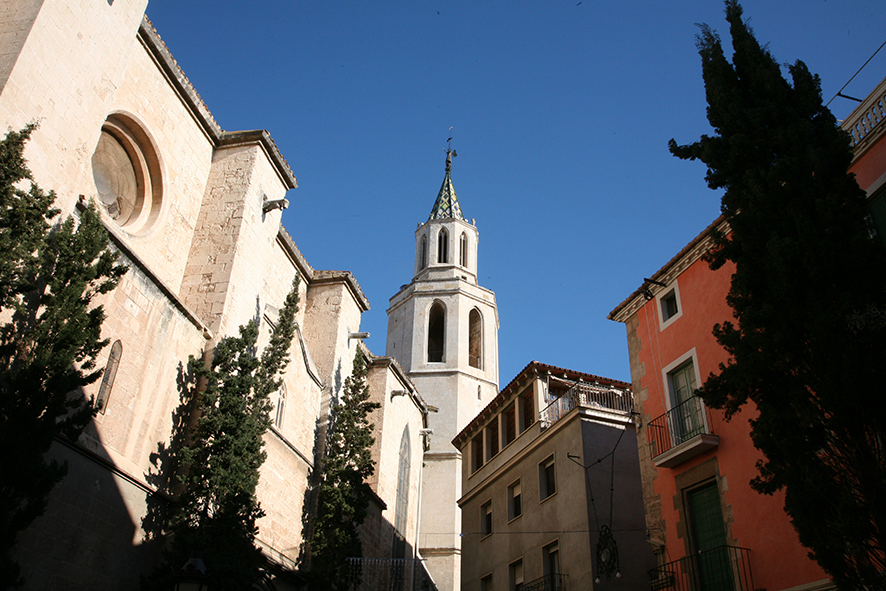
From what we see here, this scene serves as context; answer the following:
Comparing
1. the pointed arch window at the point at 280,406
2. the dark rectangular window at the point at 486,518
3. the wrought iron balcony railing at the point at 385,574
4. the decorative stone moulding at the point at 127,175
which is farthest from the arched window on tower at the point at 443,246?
the decorative stone moulding at the point at 127,175

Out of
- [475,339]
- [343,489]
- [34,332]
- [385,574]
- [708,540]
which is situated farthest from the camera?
[475,339]

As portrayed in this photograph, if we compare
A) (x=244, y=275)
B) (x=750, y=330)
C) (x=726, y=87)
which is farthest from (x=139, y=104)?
(x=750, y=330)

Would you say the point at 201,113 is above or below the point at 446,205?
below

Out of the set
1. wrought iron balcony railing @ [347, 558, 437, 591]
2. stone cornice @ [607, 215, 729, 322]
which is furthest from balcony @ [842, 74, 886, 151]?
wrought iron balcony railing @ [347, 558, 437, 591]

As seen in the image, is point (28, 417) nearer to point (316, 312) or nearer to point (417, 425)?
point (316, 312)

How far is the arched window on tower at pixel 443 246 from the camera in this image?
38.7 meters

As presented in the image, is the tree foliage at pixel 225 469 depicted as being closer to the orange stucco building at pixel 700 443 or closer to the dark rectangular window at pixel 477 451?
the orange stucco building at pixel 700 443

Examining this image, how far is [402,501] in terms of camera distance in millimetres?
23484

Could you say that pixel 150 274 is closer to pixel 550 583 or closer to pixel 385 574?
pixel 550 583

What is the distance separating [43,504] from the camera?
24.6 ft

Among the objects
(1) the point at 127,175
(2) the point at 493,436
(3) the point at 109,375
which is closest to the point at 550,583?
(2) the point at 493,436

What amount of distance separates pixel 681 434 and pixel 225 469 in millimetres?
7719

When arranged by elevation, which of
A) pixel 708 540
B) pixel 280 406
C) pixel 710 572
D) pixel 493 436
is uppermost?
pixel 493 436

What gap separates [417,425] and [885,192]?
19536mm
